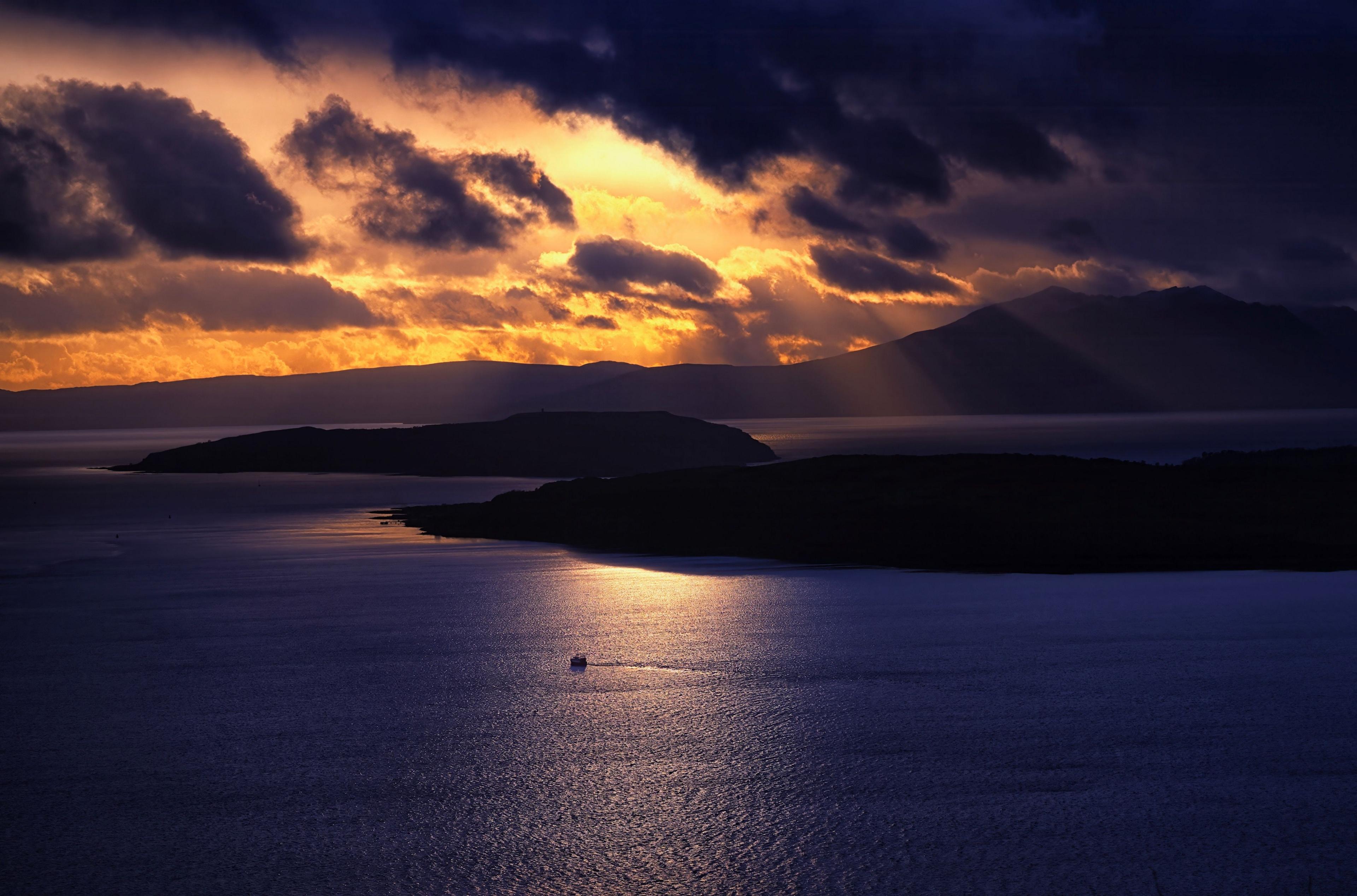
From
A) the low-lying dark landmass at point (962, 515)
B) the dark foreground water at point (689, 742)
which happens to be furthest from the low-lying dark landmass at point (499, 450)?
the dark foreground water at point (689, 742)

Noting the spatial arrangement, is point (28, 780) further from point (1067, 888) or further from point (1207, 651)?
point (1207, 651)

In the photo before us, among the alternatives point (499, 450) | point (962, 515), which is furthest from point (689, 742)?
point (499, 450)

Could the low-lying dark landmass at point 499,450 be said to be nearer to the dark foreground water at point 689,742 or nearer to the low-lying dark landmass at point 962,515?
the low-lying dark landmass at point 962,515

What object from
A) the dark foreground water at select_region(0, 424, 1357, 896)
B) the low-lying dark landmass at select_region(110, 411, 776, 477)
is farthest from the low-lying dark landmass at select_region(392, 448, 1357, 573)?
the low-lying dark landmass at select_region(110, 411, 776, 477)

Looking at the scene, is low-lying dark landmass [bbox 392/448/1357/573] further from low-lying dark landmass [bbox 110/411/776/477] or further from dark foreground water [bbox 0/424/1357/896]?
low-lying dark landmass [bbox 110/411/776/477]

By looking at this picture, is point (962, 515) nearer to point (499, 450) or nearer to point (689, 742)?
point (689, 742)

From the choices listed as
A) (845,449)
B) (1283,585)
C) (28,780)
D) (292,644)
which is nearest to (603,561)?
(292,644)
